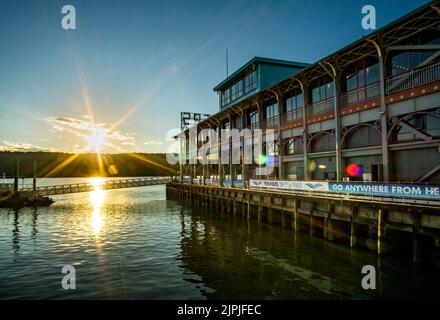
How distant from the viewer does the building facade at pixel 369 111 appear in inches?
615

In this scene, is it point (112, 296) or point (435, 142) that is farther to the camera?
point (435, 142)

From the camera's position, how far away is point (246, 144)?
33.2 metres

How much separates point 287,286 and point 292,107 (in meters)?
20.2

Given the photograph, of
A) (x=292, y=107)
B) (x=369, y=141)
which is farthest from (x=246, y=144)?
(x=369, y=141)

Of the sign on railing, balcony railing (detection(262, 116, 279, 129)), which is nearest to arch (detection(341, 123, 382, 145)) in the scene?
the sign on railing

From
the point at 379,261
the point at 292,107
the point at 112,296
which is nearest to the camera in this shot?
the point at 112,296

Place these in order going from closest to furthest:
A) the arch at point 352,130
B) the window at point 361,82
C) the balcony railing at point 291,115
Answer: the arch at point 352,130, the window at point 361,82, the balcony railing at point 291,115

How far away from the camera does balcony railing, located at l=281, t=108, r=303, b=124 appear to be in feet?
85.0

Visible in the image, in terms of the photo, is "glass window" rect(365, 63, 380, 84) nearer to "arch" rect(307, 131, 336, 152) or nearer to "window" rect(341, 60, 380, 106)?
"window" rect(341, 60, 380, 106)

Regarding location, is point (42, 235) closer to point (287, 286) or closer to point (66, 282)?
point (66, 282)

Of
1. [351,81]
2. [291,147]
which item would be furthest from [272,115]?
[351,81]

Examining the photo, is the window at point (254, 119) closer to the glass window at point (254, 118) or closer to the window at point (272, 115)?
the glass window at point (254, 118)

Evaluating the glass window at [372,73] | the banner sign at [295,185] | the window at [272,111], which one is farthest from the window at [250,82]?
the glass window at [372,73]

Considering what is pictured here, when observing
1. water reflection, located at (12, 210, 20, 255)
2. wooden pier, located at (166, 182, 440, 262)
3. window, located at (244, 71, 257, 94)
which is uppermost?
window, located at (244, 71, 257, 94)
